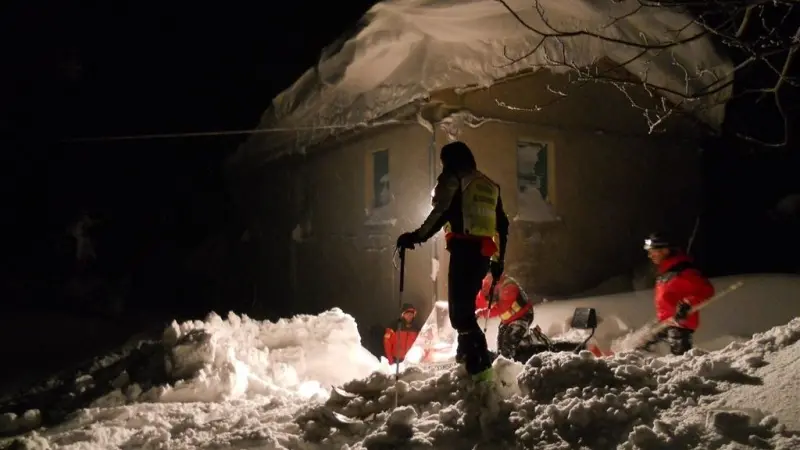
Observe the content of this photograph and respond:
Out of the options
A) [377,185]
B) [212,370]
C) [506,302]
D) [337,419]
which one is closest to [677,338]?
[506,302]

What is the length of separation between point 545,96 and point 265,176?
26.9ft

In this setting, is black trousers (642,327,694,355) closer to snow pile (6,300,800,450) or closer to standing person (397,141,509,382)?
snow pile (6,300,800,450)

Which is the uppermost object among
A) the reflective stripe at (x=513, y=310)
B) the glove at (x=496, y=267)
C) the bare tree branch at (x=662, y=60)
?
the bare tree branch at (x=662, y=60)

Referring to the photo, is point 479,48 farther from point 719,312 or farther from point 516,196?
point 719,312

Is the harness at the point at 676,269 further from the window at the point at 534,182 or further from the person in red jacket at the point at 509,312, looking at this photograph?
the window at the point at 534,182

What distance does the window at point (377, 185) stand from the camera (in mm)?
11172

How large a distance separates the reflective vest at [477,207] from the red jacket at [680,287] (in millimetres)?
2262

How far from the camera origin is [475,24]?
8797 mm

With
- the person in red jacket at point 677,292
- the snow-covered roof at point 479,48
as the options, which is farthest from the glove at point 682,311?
the snow-covered roof at point 479,48

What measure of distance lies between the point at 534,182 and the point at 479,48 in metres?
2.63

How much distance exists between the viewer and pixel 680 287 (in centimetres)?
594

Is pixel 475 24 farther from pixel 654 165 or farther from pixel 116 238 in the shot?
pixel 116 238

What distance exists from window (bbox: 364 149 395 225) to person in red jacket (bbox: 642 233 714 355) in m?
5.63

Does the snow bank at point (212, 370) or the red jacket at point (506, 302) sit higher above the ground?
the red jacket at point (506, 302)
